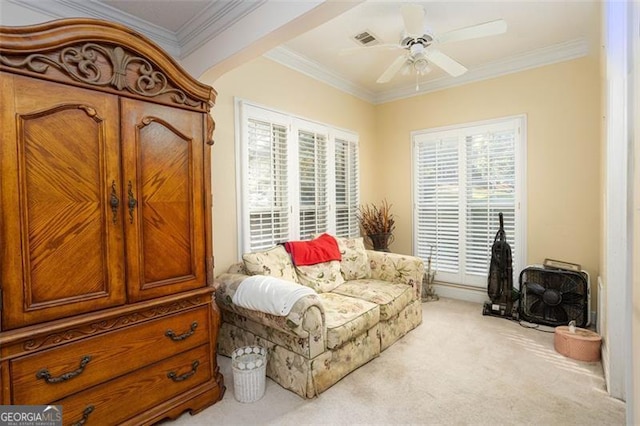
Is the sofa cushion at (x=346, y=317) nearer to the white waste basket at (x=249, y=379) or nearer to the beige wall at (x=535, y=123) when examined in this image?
the white waste basket at (x=249, y=379)

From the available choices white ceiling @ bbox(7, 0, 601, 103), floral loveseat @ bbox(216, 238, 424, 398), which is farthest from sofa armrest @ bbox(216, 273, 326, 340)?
white ceiling @ bbox(7, 0, 601, 103)

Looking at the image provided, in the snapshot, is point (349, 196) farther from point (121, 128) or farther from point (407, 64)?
point (121, 128)

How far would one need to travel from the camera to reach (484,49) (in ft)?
10.9

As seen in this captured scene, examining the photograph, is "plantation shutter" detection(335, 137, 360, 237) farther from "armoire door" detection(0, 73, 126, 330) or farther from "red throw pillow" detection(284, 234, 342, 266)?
"armoire door" detection(0, 73, 126, 330)

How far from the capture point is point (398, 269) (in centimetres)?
329

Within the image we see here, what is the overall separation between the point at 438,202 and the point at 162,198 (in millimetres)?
3482

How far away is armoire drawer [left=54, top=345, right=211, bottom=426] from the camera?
4.96ft

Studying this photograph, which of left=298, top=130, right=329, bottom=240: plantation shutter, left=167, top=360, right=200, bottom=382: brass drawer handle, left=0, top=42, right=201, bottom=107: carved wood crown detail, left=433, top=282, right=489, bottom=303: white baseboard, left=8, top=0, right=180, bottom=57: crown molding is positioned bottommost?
left=433, top=282, right=489, bottom=303: white baseboard

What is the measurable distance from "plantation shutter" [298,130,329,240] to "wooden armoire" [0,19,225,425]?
1614 mm

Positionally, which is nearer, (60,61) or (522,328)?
(60,61)

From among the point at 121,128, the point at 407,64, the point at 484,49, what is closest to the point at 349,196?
the point at 407,64

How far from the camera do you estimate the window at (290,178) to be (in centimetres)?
300

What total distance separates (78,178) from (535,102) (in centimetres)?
427

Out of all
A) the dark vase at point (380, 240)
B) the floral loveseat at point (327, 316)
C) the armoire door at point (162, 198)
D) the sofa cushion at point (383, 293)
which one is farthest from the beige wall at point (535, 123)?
the dark vase at point (380, 240)
